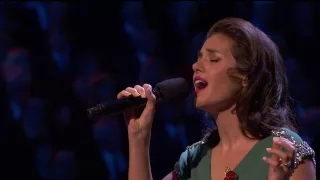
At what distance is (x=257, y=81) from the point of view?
1225mm

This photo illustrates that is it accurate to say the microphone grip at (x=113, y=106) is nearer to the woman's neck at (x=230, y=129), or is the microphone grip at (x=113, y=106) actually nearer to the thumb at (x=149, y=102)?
the thumb at (x=149, y=102)

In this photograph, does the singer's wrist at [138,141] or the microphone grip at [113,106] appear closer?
the microphone grip at [113,106]

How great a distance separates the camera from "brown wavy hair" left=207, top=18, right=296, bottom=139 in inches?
48.1

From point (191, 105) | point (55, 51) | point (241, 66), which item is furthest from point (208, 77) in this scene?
point (55, 51)

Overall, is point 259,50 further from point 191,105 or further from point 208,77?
point 191,105

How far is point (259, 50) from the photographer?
1.23 meters

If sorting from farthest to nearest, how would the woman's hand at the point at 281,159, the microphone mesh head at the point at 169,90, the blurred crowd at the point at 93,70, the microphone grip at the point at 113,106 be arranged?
1. the blurred crowd at the point at 93,70
2. the microphone mesh head at the point at 169,90
3. the microphone grip at the point at 113,106
4. the woman's hand at the point at 281,159

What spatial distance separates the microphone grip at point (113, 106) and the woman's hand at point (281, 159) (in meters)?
0.32

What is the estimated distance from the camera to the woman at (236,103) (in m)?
1.21

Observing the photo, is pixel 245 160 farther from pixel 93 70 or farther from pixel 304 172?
pixel 93 70

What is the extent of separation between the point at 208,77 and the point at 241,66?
0.25 feet

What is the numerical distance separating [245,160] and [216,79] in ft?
0.60

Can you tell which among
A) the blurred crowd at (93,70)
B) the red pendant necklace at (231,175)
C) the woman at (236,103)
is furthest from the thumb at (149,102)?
the blurred crowd at (93,70)

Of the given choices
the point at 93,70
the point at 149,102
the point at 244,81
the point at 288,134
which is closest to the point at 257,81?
the point at 244,81
